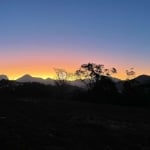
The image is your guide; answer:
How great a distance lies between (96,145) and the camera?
43.2 ft

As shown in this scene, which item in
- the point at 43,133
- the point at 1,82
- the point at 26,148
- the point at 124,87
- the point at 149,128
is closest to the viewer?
the point at 26,148

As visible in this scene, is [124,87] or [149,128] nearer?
[149,128]

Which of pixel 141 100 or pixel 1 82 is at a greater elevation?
pixel 1 82

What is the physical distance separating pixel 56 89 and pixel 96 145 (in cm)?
5152

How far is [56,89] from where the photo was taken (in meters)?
64.5

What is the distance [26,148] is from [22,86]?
44890 millimetres

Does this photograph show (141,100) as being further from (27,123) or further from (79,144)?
(79,144)

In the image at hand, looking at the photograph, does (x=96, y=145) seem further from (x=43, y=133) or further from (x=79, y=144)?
(x=43, y=133)

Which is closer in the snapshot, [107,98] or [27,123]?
[27,123]

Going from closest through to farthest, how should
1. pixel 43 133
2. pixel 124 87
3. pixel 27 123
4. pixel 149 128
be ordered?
pixel 43 133, pixel 27 123, pixel 149 128, pixel 124 87

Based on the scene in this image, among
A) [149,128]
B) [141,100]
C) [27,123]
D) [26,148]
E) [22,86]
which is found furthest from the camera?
[22,86]

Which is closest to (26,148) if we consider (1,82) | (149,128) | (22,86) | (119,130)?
(119,130)

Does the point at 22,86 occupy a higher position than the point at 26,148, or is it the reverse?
the point at 22,86

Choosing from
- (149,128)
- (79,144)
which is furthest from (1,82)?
(79,144)
